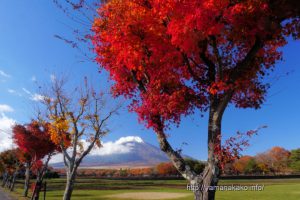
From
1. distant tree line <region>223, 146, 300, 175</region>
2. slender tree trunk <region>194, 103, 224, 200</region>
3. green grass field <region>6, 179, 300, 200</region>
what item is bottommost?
green grass field <region>6, 179, 300, 200</region>

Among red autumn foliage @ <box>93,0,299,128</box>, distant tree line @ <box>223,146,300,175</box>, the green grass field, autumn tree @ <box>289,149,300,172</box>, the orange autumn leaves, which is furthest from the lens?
distant tree line @ <box>223,146,300,175</box>

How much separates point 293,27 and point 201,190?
5.41 meters

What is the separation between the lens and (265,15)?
30.0 ft

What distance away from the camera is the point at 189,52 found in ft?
32.5

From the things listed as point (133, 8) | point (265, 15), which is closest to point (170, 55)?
point (133, 8)

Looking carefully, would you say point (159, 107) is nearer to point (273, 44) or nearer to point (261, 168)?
point (273, 44)

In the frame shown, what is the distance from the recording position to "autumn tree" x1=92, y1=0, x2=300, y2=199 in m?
9.04

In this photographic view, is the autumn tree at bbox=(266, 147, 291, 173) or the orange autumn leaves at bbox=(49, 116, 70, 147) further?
the autumn tree at bbox=(266, 147, 291, 173)

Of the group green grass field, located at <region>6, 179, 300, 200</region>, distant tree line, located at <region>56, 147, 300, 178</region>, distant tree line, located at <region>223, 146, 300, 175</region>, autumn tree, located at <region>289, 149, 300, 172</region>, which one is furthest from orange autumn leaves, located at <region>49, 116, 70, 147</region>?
autumn tree, located at <region>289, 149, 300, 172</region>

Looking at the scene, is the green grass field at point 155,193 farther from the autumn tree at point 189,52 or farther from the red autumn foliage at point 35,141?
the autumn tree at point 189,52

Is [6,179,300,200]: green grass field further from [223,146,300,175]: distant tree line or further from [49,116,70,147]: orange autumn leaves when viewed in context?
[223,146,300,175]: distant tree line

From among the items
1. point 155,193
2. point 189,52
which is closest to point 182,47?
point 189,52

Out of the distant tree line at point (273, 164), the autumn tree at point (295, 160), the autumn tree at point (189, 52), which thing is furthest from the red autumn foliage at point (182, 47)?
the autumn tree at point (295, 160)

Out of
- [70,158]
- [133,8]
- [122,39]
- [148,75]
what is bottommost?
[70,158]
